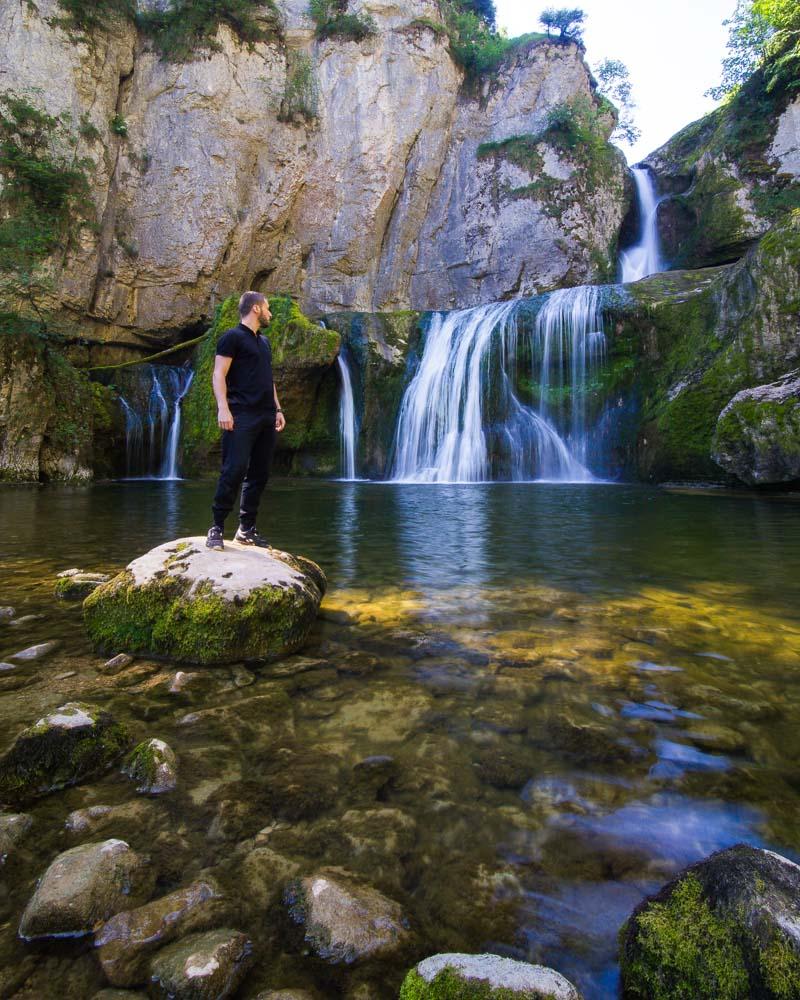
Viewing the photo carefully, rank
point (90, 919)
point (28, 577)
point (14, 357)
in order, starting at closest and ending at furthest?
point (90, 919) → point (28, 577) → point (14, 357)

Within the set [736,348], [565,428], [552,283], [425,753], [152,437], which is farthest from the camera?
[552,283]

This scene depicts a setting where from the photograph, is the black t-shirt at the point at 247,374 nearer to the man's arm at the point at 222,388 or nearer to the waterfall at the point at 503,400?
the man's arm at the point at 222,388

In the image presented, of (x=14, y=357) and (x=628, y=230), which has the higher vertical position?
(x=628, y=230)

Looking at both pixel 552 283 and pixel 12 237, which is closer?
pixel 12 237

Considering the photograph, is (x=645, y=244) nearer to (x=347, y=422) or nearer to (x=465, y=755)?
(x=347, y=422)

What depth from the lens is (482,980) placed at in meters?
0.99

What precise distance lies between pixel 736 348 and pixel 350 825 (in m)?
12.4

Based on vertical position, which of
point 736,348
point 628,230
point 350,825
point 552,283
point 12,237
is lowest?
point 350,825

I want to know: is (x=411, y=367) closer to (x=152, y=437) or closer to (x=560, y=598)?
(x=152, y=437)

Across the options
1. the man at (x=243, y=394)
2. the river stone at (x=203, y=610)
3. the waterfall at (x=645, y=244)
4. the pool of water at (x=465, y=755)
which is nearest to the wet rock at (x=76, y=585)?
the pool of water at (x=465, y=755)

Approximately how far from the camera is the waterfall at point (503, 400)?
619 inches

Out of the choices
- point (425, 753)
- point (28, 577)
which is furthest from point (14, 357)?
point (425, 753)

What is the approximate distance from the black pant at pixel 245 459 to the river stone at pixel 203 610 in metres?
0.56

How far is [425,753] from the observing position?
191cm
